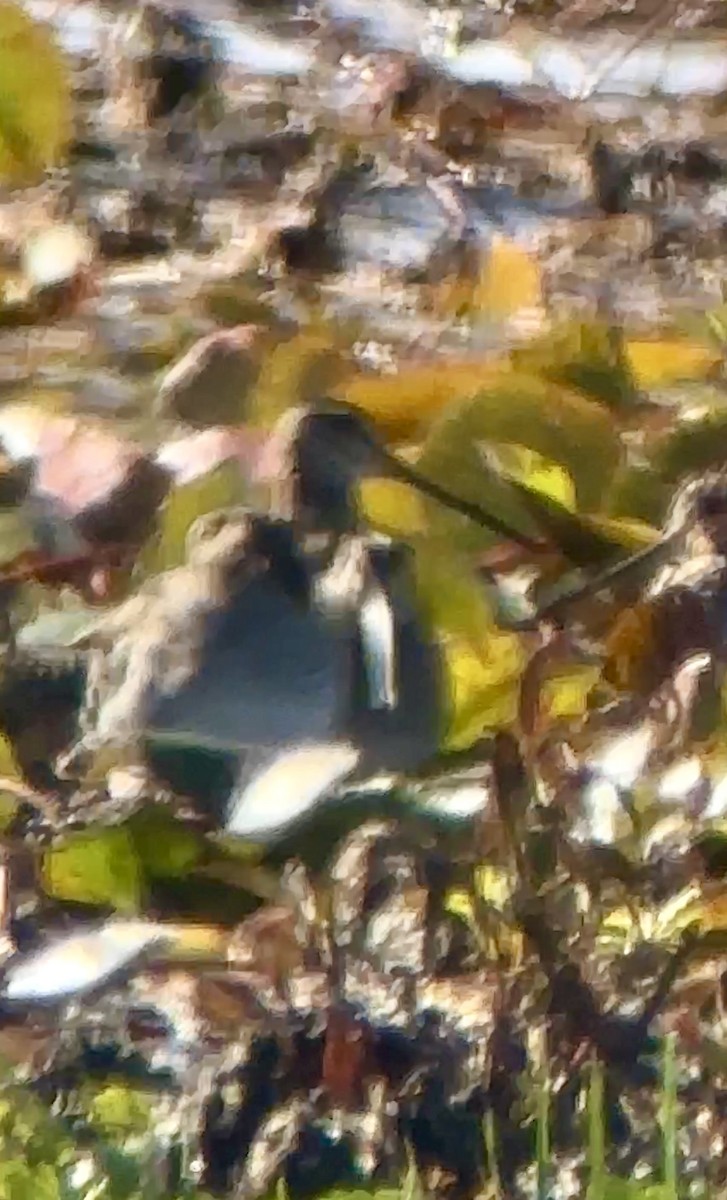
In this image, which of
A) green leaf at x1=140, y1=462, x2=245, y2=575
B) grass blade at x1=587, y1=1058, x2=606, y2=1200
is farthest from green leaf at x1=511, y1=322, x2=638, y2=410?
grass blade at x1=587, y1=1058, x2=606, y2=1200

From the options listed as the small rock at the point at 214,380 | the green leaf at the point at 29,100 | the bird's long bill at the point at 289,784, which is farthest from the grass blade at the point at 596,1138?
the green leaf at the point at 29,100

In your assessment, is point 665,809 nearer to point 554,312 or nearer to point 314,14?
point 554,312

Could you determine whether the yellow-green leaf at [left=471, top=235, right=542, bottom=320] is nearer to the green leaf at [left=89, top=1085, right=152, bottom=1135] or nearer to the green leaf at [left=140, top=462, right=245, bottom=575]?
the green leaf at [left=140, top=462, right=245, bottom=575]

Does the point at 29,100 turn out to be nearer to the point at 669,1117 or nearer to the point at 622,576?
the point at 622,576

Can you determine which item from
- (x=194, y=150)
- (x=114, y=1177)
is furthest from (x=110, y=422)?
(x=114, y=1177)

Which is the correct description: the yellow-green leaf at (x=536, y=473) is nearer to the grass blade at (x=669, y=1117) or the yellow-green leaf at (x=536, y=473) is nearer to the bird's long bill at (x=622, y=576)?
the bird's long bill at (x=622, y=576)
